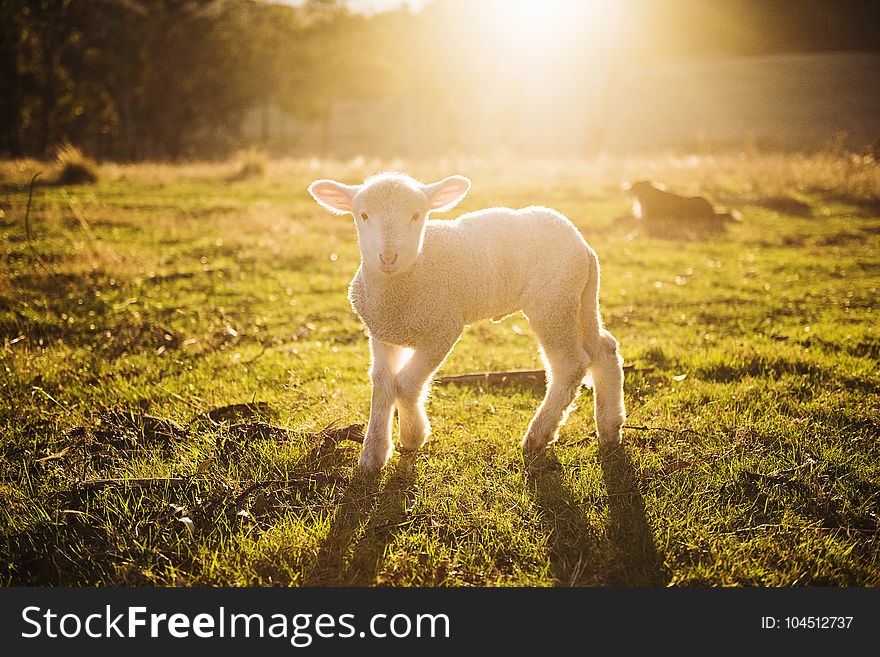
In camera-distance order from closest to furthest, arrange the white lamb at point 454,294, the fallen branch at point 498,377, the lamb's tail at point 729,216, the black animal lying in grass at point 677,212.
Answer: the white lamb at point 454,294 < the fallen branch at point 498,377 < the black animal lying in grass at point 677,212 < the lamb's tail at point 729,216

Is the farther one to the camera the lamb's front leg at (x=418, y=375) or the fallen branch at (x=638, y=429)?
the fallen branch at (x=638, y=429)

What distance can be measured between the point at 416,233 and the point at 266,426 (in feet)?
5.71

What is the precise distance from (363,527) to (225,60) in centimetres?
4605

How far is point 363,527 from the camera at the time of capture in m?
3.48

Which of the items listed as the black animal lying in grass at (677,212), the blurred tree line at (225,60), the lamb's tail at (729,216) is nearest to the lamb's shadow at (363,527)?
the black animal lying in grass at (677,212)

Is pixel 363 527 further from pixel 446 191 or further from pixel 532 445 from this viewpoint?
pixel 446 191

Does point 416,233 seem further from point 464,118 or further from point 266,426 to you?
point 464,118

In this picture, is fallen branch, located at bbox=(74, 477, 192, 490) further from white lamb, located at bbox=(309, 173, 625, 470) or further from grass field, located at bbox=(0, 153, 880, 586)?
white lamb, located at bbox=(309, 173, 625, 470)

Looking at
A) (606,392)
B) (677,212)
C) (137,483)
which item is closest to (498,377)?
(606,392)

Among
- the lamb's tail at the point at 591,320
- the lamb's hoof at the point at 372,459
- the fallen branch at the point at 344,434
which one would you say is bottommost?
the fallen branch at the point at 344,434

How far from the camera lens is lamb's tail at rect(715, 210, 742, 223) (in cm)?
1433

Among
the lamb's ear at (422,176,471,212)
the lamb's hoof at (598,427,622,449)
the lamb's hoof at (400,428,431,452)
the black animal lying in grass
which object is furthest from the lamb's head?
the black animal lying in grass

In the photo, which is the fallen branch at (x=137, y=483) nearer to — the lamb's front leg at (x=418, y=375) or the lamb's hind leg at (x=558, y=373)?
the lamb's front leg at (x=418, y=375)

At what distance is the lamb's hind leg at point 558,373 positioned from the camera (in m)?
4.30
